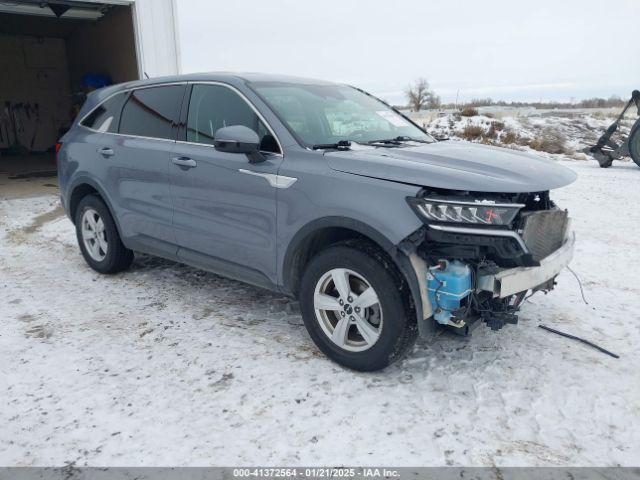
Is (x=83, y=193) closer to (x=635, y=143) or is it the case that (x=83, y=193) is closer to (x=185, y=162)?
(x=185, y=162)

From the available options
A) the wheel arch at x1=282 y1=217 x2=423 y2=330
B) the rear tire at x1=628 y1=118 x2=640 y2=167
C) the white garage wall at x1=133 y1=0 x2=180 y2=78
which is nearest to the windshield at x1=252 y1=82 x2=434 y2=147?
the wheel arch at x1=282 y1=217 x2=423 y2=330

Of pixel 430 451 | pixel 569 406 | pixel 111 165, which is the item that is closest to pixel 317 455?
pixel 430 451

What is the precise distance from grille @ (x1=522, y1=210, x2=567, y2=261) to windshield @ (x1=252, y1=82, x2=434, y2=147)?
3.92 feet

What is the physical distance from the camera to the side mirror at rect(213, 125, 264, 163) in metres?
3.18

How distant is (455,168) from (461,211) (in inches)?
11.7

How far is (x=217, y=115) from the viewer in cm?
375


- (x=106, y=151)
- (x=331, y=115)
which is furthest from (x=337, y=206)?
(x=106, y=151)

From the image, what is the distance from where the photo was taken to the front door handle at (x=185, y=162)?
3.75m

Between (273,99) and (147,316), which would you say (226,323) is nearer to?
(147,316)

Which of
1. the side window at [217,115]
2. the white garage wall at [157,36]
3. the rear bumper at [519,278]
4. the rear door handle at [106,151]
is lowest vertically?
the rear bumper at [519,278]

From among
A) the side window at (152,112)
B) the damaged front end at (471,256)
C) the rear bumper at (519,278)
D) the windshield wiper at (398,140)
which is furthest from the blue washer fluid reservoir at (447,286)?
the side window at (152,112)

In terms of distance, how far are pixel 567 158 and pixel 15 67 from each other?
57.9ft

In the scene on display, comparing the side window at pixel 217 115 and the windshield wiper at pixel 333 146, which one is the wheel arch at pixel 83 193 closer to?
the side window at pixel 217 115

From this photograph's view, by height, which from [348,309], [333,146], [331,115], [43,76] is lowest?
[348,309]
